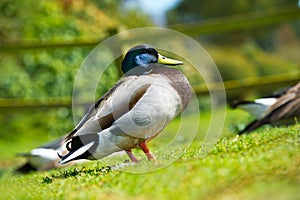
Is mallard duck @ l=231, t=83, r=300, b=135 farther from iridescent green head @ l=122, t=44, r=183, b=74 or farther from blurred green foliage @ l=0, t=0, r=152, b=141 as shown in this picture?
blurred green foliage @ l=0, t=0, r=152, b=141

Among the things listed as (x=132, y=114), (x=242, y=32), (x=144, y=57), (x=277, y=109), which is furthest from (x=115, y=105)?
(x=242, y=32)

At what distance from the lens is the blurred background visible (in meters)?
8.71

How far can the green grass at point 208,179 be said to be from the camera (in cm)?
306

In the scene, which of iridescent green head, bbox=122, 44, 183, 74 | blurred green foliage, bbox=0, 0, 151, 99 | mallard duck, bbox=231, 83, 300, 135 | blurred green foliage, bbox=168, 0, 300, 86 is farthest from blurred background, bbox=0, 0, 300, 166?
iridescent green head, bbox=122, 44, 183, 74

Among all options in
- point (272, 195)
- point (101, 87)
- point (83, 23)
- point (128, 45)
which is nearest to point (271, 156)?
point (272, 195)

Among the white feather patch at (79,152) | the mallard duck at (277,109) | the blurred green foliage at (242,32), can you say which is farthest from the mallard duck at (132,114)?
the blurred green foliage at (242,32)

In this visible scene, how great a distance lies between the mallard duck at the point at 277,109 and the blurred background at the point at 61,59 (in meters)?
1.31

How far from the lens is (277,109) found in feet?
21.7

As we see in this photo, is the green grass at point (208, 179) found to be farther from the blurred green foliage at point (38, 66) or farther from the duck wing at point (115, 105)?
the blurred green foliage at point (38, 66)

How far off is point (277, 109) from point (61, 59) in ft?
25.5

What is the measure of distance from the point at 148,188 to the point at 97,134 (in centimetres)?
93

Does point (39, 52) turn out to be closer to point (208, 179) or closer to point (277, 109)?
point (277, 109)

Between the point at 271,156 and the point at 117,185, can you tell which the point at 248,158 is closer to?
the point at 271,156

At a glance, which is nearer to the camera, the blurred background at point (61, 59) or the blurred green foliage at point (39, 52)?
the blurred background at point (61, 59)
